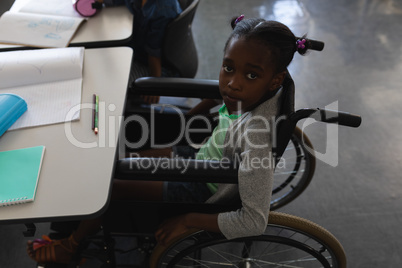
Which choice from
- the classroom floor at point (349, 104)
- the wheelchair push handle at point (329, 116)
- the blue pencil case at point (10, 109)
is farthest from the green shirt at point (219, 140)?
the classroom floor at point (349, 104)

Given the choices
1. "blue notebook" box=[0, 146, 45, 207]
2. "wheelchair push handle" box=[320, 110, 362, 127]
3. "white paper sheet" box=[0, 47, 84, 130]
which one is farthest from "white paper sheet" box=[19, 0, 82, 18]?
"wheelchair push handle" box=[320, 110, 362, 127]

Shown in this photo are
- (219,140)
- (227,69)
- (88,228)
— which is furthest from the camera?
(88,228)

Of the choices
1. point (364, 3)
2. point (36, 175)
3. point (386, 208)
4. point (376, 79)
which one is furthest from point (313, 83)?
point (36, 175)

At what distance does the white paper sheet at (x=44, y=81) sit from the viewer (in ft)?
3.42

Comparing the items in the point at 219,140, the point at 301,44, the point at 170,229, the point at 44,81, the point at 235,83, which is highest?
the point at 301,44

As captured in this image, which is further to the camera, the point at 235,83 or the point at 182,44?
the point at 182,44

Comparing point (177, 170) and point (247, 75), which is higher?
point (247, 75)

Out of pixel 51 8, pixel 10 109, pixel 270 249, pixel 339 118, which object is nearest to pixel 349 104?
pixel 270 249

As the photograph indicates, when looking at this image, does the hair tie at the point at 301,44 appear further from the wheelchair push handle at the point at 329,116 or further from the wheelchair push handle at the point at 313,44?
the wheelchair push handle at the point at 329,116

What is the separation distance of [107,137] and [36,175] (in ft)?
0.66

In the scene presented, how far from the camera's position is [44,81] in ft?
3.73

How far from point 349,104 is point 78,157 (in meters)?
1.67

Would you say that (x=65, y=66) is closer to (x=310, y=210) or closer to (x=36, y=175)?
(x=36, y=175)

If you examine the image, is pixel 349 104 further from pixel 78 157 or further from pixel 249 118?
pixel 78 157
